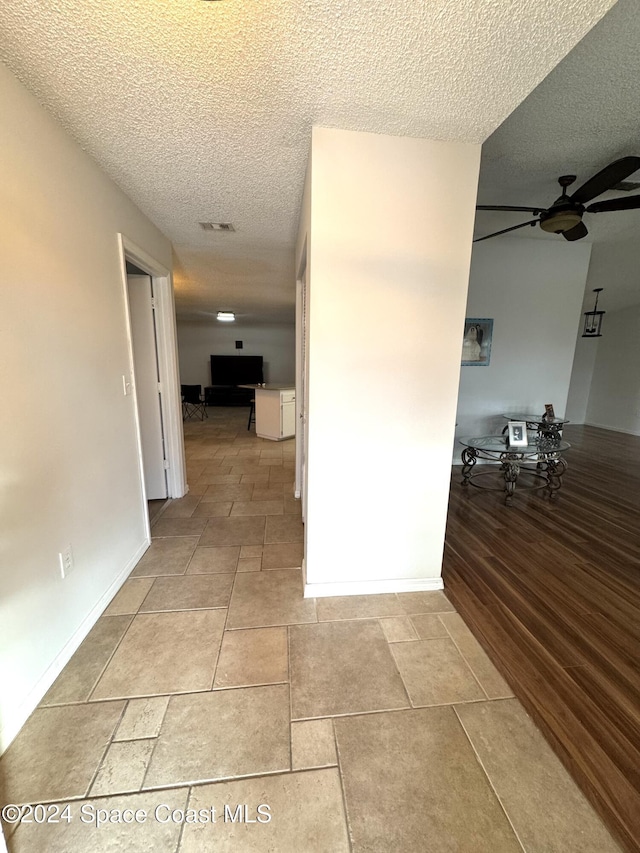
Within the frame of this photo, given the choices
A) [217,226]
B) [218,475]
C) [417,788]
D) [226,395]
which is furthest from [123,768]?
[226,395]

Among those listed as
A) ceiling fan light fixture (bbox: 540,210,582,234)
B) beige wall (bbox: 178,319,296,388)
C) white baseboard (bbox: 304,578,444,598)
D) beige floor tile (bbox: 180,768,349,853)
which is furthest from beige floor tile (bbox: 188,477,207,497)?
beige wall (bbox: 178,319,296,388)

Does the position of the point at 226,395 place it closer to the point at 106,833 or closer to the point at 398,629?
the point at 398,629

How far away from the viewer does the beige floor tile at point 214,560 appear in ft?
6.92

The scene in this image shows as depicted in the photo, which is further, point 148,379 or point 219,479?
point 219,479

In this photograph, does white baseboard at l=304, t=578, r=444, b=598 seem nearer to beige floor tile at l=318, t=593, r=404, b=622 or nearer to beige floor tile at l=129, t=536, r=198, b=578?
beige floor tile at l=318, t=593, r=404, b=622

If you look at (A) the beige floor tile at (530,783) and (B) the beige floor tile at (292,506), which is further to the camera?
(B) the beige floor tile at (292,506)

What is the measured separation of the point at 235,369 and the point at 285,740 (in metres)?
8.94

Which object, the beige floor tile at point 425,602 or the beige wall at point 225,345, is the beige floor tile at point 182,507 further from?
the beige wall at point 225,345

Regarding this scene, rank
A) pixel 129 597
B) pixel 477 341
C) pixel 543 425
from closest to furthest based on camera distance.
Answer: pixel 129 597 → pixel 543 425 → pixel 477 341

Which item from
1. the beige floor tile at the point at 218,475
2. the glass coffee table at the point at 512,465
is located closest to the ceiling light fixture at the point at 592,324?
the glass coffee table at the point at 512,465

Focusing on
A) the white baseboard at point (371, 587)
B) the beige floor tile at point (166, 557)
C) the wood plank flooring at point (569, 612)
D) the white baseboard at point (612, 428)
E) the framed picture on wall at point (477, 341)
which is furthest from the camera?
the white baseboard at point (612, 428)

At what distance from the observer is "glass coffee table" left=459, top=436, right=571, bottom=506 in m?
3.26

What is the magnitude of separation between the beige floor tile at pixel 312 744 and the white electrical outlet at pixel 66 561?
1.20 m

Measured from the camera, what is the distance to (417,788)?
3.38ft
